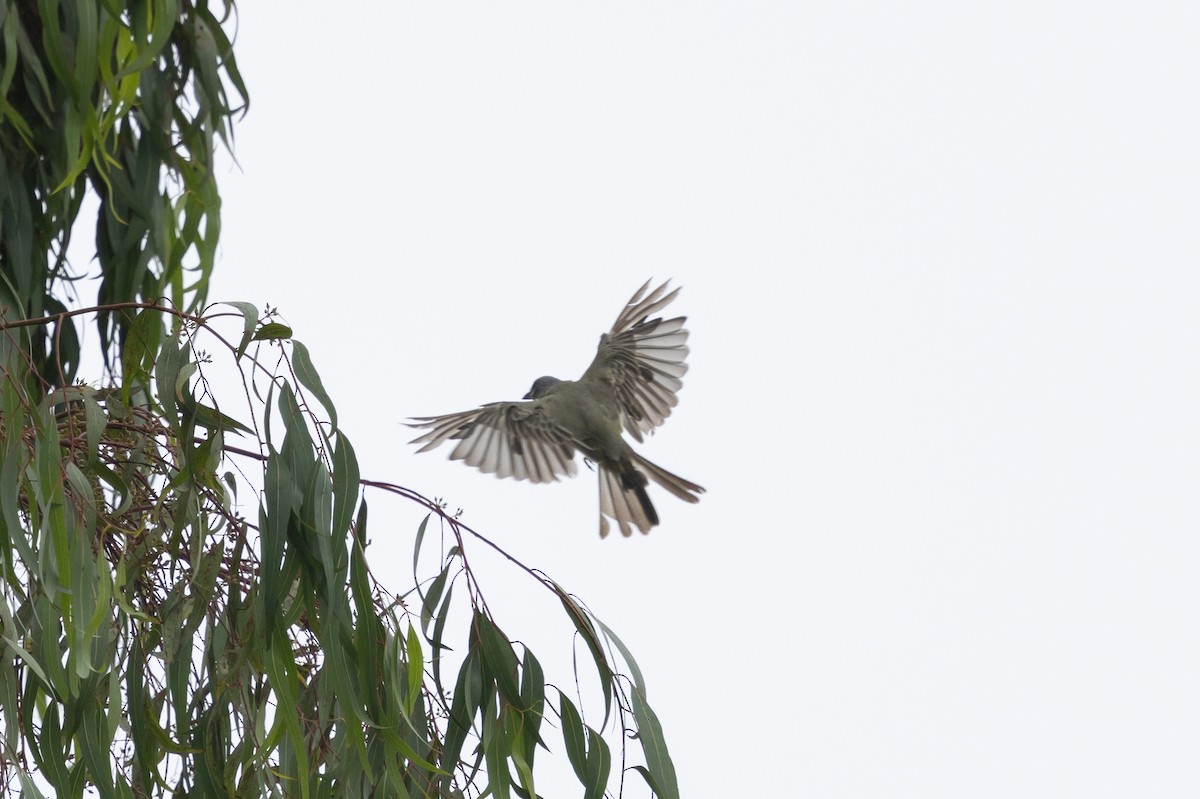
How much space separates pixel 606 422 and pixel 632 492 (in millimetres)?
196

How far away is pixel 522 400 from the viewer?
382cm

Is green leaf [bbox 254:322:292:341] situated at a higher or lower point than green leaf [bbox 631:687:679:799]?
higher

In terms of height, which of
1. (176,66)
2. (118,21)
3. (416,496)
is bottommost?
(416,496)

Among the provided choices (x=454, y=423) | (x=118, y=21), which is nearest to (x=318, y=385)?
(x=118, y=21)

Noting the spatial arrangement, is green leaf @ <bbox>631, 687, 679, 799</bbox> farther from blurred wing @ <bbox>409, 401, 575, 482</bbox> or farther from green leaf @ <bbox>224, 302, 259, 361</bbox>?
blurred wing @ <bbox>409, 401, 575, 482</bbox>

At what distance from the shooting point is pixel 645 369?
4043 mm

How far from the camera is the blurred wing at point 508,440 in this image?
3.64 m

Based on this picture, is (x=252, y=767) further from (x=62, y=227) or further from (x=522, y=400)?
(x=522, y=400)

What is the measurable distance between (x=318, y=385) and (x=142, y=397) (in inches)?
48.4

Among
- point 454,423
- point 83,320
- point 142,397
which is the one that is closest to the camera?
point 142,397

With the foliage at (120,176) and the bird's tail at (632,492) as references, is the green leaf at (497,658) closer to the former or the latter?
the foliage at (120,176)

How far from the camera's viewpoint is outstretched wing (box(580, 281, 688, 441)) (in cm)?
400

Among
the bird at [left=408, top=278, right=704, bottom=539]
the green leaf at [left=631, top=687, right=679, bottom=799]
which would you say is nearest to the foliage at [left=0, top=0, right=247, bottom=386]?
the bird at [left=408, top=278, right=704, bottom=539]

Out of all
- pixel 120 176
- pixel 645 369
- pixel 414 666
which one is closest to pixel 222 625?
pixel 414 666
